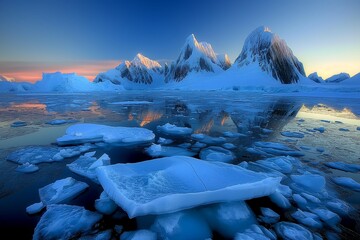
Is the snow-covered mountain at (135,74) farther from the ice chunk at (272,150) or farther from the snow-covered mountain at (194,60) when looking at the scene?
the ice chunk at (272,150)

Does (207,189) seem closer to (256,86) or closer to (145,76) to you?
(256,86)

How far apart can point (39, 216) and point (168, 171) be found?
1.81 meters

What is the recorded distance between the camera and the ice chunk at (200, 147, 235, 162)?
4.82 m

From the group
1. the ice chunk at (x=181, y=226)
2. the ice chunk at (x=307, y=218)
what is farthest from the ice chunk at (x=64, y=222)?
the ice chunk at (x=307, y=218)

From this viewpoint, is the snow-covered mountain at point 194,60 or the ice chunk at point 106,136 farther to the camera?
the snow-covered mountain at point 194,60

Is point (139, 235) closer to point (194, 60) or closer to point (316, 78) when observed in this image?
point (194, 60)

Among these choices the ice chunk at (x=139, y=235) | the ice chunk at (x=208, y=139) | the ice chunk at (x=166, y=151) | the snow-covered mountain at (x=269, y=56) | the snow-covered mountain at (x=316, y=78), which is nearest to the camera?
the ice chunk at (x=139, y=235)

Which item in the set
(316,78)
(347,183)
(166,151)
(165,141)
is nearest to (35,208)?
(166,151)

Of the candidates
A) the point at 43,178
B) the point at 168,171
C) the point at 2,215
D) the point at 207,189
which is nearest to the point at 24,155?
the point at 43,178

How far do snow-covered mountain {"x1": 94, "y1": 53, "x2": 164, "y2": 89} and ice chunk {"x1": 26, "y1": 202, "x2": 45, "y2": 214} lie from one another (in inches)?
6689

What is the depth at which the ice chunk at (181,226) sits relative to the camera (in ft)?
7.84

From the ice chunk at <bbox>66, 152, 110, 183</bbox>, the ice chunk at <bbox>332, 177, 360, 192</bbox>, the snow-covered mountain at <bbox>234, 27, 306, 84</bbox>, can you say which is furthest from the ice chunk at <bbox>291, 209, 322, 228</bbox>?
the snow-covered mountain at <bbox>234, 27, 306, 84</bbox>

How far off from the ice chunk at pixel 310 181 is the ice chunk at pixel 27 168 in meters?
5.03

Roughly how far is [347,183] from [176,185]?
3098 mm
